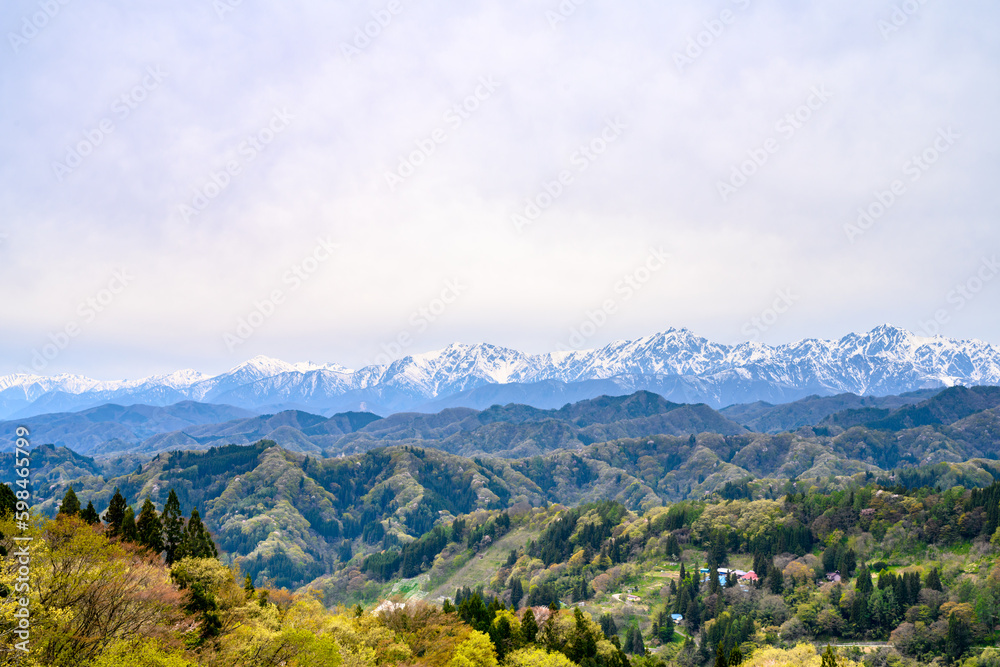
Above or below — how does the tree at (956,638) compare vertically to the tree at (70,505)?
below

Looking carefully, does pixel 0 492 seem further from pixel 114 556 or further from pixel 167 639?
pixel 167 639

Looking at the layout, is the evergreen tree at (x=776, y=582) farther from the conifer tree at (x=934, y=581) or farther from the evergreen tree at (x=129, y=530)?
the evergreen tree at (x=129, y=530)

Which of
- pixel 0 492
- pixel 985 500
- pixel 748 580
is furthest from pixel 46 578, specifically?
pixel 985 500

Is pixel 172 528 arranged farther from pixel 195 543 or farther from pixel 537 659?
pixel 537 659

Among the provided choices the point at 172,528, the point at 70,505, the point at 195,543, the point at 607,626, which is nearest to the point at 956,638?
the point at 607,626

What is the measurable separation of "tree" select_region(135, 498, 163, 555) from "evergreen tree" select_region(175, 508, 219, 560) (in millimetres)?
3550

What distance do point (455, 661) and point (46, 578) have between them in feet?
176

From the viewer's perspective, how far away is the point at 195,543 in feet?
313

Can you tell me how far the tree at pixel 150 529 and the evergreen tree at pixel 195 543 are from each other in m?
3.55

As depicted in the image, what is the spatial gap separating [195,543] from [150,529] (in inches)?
326

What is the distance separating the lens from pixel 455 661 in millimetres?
80250

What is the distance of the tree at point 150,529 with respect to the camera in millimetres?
87438

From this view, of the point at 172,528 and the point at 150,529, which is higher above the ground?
the point at 150,529
